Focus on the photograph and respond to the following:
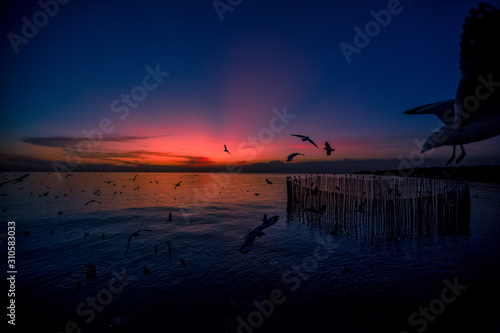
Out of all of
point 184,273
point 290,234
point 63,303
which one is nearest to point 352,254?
point 290,234

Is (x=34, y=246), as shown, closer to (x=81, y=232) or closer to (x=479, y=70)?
(x=81, y=232)

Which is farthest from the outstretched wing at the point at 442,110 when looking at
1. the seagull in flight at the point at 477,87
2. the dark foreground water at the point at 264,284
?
the dark foreground water at the point at 264,284

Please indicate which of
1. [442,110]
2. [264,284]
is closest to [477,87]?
[442,110]

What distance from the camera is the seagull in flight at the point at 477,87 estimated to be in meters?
1.98

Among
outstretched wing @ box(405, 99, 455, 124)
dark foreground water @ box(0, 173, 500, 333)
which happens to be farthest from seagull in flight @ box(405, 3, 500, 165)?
dark foreground water @ box(0, 173, 500, 333)

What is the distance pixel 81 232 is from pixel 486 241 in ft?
69.9

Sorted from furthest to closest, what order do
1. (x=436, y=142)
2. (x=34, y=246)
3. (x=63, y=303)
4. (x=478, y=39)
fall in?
(x=34, y=246) < (x=63, y=303) < (x=436, y=142) < (x=478, y=39)

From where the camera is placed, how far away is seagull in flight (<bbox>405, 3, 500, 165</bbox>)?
198cm

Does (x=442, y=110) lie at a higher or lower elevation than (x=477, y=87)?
lower

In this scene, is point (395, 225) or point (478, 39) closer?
point (478, 39)

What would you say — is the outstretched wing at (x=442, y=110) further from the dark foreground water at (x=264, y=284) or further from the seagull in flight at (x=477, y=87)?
the dark foreground water at (x=264, y=284)

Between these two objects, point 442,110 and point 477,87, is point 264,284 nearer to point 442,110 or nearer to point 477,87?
point 442,110

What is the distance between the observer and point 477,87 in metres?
2.12

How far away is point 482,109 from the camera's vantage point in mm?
2100
